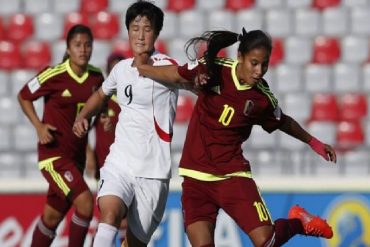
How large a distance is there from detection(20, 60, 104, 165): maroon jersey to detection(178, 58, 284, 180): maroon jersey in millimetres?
2175

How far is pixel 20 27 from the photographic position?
1353 cm

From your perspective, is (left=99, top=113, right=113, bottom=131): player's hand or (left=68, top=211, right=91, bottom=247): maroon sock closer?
(left=68, top=211, right=91, bottom=247): maroon sock

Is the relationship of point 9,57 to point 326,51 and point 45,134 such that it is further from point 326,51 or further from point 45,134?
point 45,134

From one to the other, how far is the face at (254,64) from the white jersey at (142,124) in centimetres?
80

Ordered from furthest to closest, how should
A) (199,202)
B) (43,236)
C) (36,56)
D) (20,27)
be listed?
(20,27) < (36,56) < (43,236) < (199,202)

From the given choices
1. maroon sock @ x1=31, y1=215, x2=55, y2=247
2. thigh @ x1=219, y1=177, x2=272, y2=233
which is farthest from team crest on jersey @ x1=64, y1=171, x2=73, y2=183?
Answer: thigh @ x1=219, y1=177, x2=272, y2=233

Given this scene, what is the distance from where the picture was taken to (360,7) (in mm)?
12945

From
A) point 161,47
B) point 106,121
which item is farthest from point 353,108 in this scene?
point 106,121

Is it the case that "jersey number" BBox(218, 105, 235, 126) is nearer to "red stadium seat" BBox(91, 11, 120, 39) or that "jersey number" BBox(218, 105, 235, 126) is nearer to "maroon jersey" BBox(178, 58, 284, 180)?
"maroon jersey" BBox(178, 58, 284, 180)

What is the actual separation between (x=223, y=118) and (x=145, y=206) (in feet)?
3.12

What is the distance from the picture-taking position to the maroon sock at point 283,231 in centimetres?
643

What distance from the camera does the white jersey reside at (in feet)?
22.3

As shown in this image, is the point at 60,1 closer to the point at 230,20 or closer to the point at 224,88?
the point at 230,20

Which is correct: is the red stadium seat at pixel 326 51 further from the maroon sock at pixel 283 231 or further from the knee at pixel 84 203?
the maroon sock at pixel 283 231
